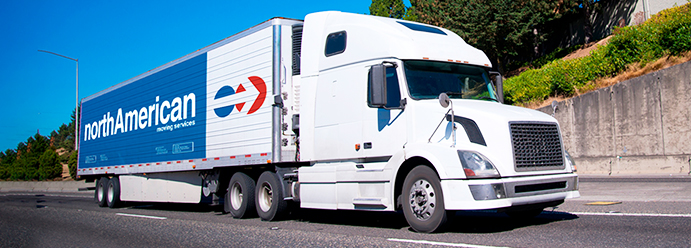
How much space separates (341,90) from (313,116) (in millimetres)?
902

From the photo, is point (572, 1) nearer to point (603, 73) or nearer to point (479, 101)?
point (603, 73)

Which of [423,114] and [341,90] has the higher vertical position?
[341,90]

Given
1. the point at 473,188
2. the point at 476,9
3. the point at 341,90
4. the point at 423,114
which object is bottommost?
the point at 473,188

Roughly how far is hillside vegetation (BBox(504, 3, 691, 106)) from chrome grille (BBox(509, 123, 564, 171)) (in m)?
15.0

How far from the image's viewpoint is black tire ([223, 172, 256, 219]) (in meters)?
11.1

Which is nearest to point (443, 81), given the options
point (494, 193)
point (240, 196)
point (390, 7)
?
point (494, 193)

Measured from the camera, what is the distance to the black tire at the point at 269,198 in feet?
33.9

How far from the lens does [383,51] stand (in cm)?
864

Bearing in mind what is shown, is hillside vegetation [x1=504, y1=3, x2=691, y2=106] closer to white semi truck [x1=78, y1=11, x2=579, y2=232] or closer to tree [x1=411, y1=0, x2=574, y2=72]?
tree [x1=411, y1=0, x2=574, y2=72]

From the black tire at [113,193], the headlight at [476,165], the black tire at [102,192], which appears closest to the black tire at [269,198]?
the headlight at [476,165]

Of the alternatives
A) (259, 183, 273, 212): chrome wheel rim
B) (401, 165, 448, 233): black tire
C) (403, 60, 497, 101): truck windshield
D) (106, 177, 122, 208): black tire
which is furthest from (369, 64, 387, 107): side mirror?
(106, 177, 122, 208): black tire

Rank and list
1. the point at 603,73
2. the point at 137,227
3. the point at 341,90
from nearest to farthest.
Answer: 1. the point at 341,90
2. the point at 137,227
3. the point at 603,73

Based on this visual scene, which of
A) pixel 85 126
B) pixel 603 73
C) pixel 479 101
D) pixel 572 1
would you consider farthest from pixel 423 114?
pixel 572 1

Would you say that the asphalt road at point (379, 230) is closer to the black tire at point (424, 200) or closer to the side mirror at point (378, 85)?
the black tire at point (424, 200)
